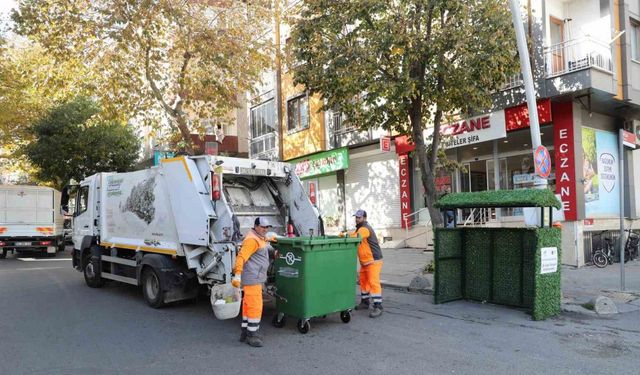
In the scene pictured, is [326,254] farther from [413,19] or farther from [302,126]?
[302,126]

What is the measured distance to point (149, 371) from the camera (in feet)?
16.5

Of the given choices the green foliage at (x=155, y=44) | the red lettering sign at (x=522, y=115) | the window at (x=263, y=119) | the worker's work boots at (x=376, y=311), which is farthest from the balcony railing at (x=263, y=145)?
the worker's work boots at (x=376, y=311)

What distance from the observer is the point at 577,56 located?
13.5 meters

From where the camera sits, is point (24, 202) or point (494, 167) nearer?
point (494, 167)

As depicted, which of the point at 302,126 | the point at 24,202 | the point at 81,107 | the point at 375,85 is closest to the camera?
the point at 375,85

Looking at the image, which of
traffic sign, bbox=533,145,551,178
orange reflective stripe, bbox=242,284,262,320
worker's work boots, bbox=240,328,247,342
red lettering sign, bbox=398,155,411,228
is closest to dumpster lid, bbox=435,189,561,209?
traffic sign, bbox=533,145,551,178

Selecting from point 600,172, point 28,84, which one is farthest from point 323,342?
point 28,84

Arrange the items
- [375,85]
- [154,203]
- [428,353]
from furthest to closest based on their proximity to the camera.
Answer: [375,85], [154,203], [428,353]

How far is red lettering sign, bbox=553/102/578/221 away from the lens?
43.1 feet

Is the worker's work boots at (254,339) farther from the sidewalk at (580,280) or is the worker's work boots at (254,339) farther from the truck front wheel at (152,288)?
the sidewalk at (580,280)

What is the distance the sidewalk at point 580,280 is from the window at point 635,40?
607cm

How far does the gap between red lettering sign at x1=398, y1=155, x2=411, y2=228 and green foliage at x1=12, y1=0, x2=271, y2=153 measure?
5.87m

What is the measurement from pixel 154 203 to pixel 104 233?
2.42 metres

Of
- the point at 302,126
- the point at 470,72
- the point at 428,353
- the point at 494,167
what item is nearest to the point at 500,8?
the point at 470,72
